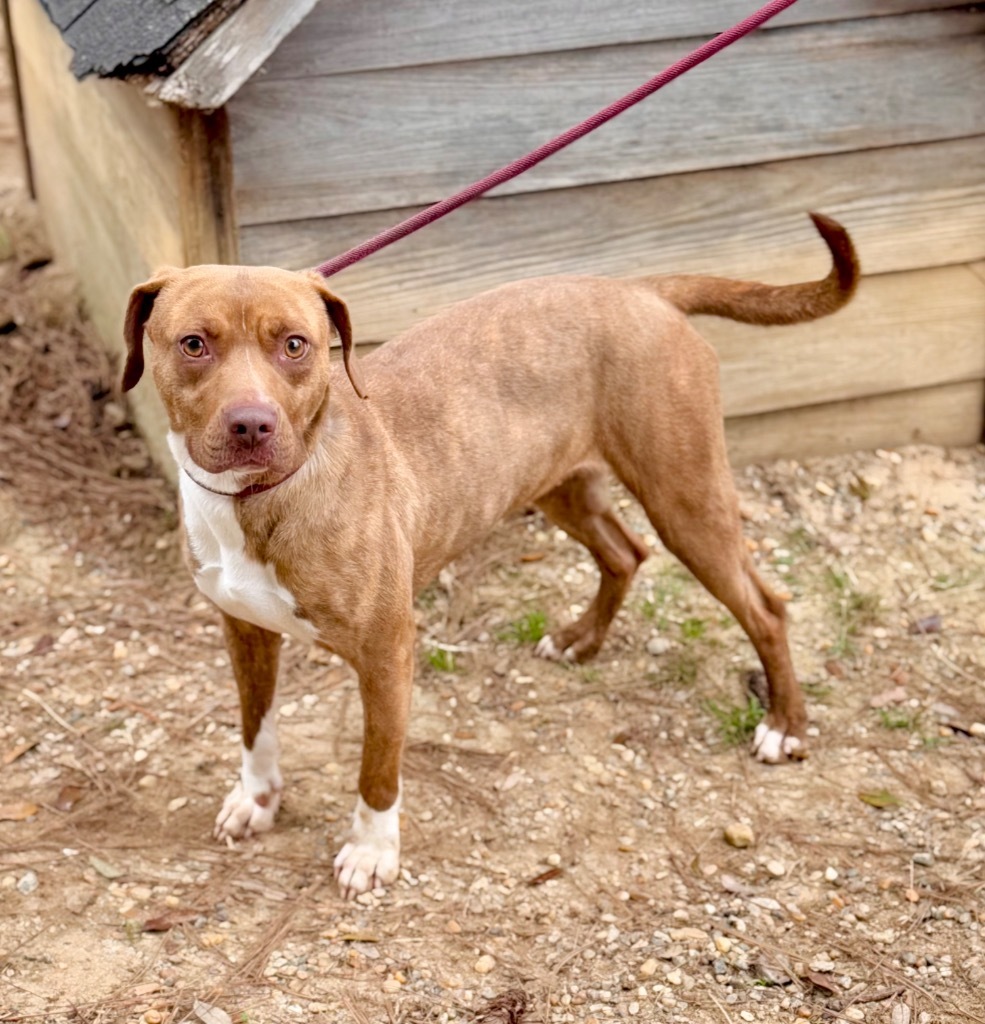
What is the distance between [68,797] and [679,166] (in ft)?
9.38

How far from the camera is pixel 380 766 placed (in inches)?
142

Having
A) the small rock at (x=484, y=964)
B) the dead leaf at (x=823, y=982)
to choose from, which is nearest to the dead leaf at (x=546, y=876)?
the small rock at (x=484, y=964)

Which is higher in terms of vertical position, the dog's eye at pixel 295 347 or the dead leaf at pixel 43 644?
the dog's eye at pixel 295 347

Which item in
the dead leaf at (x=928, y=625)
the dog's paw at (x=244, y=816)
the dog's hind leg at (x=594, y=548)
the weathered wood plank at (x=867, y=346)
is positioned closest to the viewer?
the dog's paw at (x=244, y=816)

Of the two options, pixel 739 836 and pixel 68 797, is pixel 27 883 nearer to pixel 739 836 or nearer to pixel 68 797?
pixel 68 797

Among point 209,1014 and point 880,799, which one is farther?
point 880,799

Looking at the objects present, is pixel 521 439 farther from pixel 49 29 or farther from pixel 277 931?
pixel 49 29

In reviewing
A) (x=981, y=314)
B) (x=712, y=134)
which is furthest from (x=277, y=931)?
(x=981, y=314)

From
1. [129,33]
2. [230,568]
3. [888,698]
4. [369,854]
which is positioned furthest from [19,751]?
[888,698]

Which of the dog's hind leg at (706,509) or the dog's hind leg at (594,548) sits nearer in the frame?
the dog's hind leg at (706,509)

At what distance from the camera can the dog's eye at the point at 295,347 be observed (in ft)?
9.73

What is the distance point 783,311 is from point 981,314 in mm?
1863

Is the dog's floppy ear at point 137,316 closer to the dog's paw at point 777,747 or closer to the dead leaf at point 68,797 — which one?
the dead leaf at point 68,797

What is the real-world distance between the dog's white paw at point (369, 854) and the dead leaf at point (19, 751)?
1139 mm
